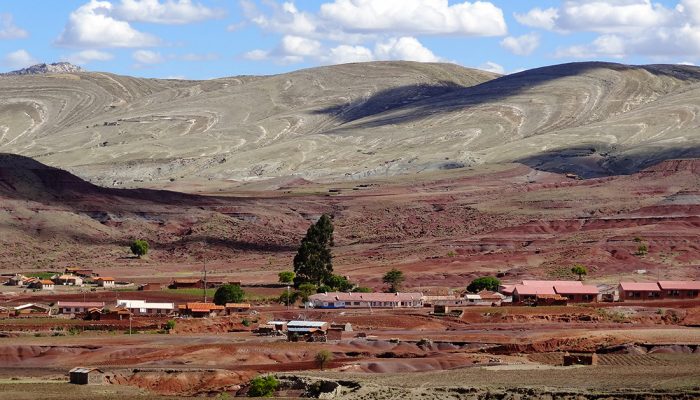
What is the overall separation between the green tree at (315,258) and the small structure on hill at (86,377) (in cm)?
5295

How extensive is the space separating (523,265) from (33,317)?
5045 centimetres

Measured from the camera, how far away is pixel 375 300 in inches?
4112

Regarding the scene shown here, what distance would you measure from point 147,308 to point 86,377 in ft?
118

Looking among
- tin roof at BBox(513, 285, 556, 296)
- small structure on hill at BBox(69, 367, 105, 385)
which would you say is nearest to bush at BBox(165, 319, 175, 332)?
small structure on hill at BBox(69, 367, 105, 385)

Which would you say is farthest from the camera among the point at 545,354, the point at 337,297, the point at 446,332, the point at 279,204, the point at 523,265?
the point at 279,204

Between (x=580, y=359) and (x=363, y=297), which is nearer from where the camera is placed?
(x=580, y=359)

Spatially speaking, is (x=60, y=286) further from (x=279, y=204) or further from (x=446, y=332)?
(x=279, y=204)

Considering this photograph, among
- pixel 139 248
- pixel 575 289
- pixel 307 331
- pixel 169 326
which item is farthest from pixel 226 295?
pixel 139 248

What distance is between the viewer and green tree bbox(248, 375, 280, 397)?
59.1 metres

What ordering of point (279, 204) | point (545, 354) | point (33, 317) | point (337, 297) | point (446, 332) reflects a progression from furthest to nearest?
point (279, 204), point (337, 297), point (33, 317), point (446, 332), point (545, 354)

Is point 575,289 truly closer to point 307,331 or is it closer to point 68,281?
point 307,331

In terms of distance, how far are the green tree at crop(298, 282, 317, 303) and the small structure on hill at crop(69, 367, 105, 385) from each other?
137 feet

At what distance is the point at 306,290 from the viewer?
10869 cm

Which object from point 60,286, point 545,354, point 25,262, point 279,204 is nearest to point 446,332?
point 545,354
